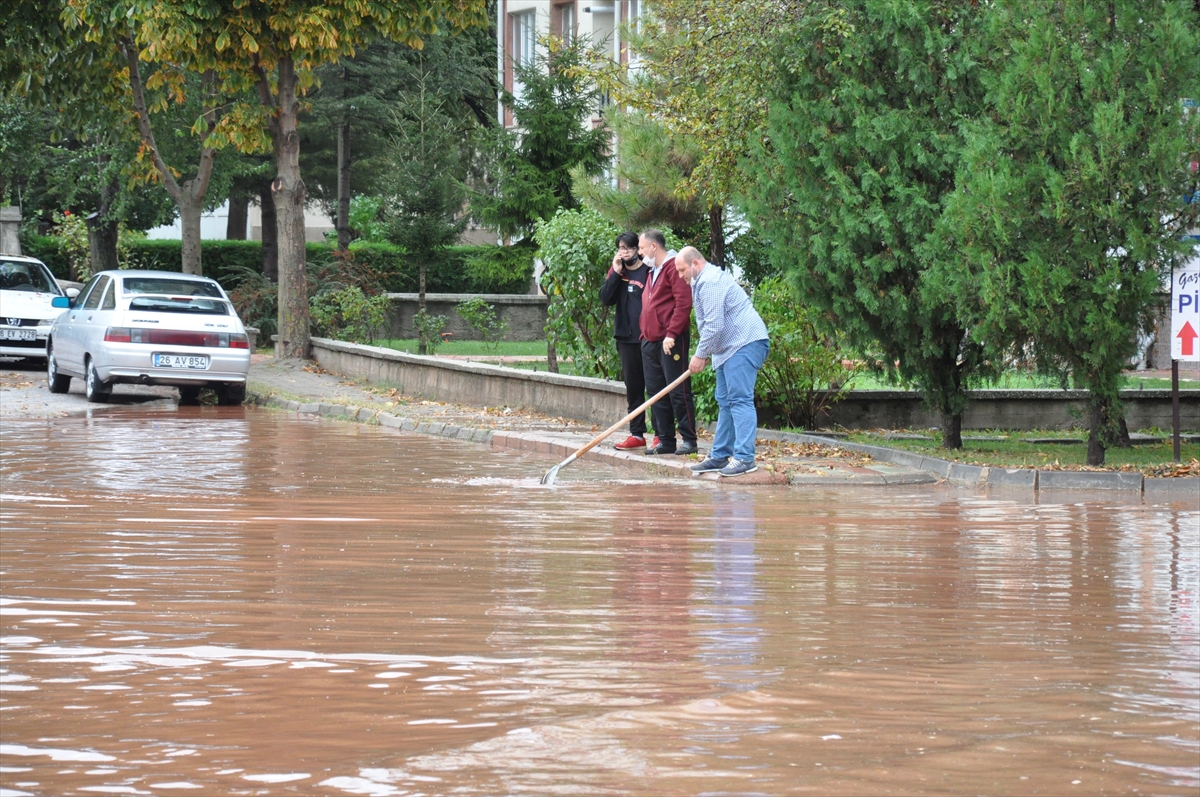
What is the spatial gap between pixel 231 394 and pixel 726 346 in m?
9.58

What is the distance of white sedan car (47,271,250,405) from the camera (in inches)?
787

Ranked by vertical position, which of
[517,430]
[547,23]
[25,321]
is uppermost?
[547,23]

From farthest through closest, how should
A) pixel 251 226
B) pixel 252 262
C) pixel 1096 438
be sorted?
pixel 251 226
pixel 252 262
pixel 1096 438

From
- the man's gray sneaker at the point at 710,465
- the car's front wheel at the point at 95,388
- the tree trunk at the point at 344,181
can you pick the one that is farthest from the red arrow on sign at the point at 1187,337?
the tree trunk at the point at 344,181

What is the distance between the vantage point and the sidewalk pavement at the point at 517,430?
511 inches

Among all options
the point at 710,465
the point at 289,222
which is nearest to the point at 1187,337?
the point at 710,465

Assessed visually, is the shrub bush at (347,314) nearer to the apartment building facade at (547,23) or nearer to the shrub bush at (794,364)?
the shrub bush at (794,364)

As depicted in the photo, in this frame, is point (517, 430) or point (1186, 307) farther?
point (517, 430)

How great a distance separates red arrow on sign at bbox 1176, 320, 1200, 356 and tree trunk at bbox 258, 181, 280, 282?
30016 mm

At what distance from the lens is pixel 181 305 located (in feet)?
68.1

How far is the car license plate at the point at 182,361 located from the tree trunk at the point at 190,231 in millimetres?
9630

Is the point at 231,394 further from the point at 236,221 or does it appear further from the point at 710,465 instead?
A: the point at 236,221

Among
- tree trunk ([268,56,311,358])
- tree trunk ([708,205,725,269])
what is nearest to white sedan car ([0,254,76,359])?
tree trunk ([268,56,311,358])

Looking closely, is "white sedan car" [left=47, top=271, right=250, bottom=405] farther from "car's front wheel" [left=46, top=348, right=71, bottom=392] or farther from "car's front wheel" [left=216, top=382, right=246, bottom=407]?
"car's front wheel" [left=46, top=348, right=71, bottom=392]
